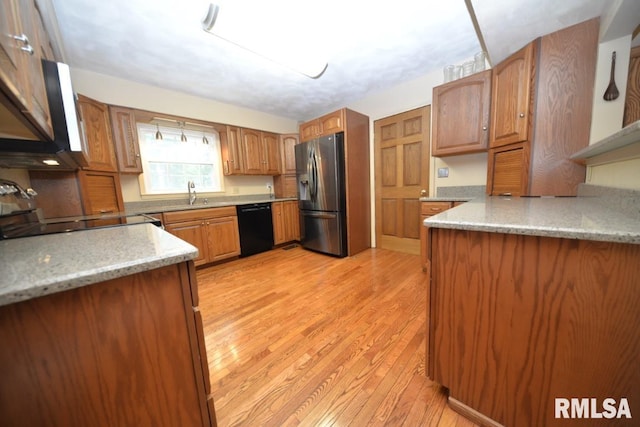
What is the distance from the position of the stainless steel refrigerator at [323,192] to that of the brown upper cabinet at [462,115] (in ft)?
3.84

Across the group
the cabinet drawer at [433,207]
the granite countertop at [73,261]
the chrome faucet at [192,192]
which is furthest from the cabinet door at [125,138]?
the cabinet drawer at [433,207]

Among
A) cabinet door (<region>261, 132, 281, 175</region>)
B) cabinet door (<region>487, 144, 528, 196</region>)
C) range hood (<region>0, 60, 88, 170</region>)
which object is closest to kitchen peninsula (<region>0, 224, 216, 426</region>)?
range hood (<region>0, 60, 88, 170</region>)

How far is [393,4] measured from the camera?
5.33 ft

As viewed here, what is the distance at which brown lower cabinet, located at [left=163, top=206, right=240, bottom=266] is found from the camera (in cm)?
262

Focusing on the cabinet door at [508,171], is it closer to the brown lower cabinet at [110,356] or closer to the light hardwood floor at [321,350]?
the light hardwood floor at [321,350]

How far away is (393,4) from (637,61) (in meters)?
1.56

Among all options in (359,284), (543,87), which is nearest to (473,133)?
(543,87)

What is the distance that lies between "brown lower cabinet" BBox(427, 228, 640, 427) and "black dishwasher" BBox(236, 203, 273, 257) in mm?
2770

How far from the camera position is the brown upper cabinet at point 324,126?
9.59ft

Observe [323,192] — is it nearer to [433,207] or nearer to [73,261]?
[433,207]

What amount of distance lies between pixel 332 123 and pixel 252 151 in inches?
55.1

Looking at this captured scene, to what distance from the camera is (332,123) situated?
3.01m

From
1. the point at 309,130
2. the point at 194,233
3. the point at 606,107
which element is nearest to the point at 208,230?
the point at 194,233

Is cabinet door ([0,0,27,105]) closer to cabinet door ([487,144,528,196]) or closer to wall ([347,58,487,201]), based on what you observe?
cabinet door ([487,144,528,196])
